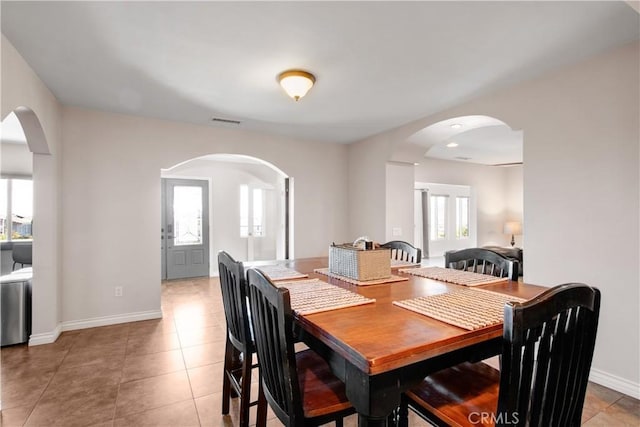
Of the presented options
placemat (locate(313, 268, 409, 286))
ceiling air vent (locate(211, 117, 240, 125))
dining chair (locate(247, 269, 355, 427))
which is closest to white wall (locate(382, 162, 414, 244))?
ceiling air vent (locate(211, 117, 240, 125))

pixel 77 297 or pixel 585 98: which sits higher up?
pixel 585 98

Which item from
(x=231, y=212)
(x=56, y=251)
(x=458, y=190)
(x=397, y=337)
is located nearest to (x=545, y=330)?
(x=397, y=337)

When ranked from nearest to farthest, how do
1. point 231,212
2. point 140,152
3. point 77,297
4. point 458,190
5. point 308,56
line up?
point 308,56 < point 77,297 < point 140,152 < point 231,212 < point 458,190

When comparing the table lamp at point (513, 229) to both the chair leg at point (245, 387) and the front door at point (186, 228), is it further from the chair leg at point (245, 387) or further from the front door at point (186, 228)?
the chair leg at point (245, 387)

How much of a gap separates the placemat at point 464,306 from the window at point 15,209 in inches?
246

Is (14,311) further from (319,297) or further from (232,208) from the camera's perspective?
(232,208)

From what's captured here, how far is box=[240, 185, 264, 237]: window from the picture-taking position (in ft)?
21.7

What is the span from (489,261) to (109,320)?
12.6 ft

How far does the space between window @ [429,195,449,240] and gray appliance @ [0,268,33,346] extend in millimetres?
6484

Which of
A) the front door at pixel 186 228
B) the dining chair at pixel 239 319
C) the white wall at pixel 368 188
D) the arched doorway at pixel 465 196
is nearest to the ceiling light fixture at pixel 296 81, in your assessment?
the dining chair at pixel 239 319

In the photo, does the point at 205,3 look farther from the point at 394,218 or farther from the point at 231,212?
the point at 231,212

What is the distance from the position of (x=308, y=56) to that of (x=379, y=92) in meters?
0.94

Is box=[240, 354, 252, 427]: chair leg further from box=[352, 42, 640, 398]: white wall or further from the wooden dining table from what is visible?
box=[352, 42, 640, 398]: white wall

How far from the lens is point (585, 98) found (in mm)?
2369
